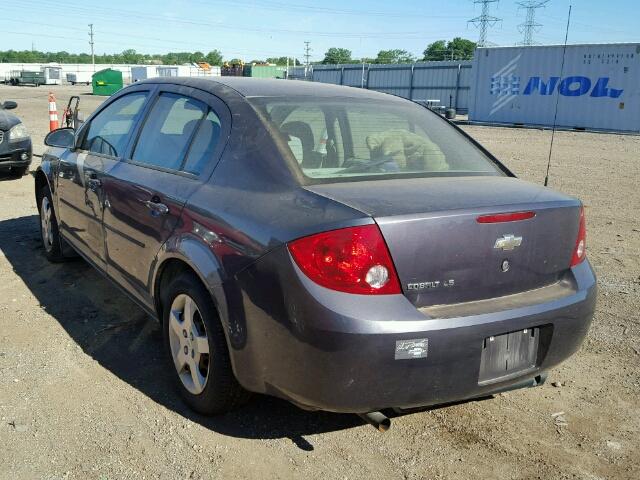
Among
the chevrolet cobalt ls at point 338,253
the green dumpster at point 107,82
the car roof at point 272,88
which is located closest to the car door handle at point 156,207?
the chevrolet cobalt ls at point 338,253

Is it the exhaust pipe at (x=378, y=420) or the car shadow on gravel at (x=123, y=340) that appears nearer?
Result: the exhaust pipe at (x=378, y=420)

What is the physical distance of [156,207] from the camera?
3412 mm

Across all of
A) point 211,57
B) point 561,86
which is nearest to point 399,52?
point 211,57

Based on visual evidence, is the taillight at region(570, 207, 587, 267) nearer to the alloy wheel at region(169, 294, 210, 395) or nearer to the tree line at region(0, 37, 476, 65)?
the alloy wheel at region(169, 294, 210, 395)

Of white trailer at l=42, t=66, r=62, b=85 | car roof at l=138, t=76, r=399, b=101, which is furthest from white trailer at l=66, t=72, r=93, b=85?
car roof at l=138, t=76, r=399, b=101

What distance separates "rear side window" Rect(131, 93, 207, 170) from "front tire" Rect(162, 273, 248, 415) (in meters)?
0.74

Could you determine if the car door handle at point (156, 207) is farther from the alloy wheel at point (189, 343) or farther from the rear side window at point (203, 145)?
the alloy wheel at point (189, 343)

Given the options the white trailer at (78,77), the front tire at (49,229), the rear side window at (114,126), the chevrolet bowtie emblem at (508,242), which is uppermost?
→ the rear side window at (114,126)

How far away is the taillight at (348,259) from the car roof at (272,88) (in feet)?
4.07

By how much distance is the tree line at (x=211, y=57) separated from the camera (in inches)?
3563

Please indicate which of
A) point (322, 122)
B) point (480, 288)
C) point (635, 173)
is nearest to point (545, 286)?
point (480, 288)

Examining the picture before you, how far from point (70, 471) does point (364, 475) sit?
127 centimetres

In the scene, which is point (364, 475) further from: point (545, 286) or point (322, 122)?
point (322, 122)

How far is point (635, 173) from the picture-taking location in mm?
12688
